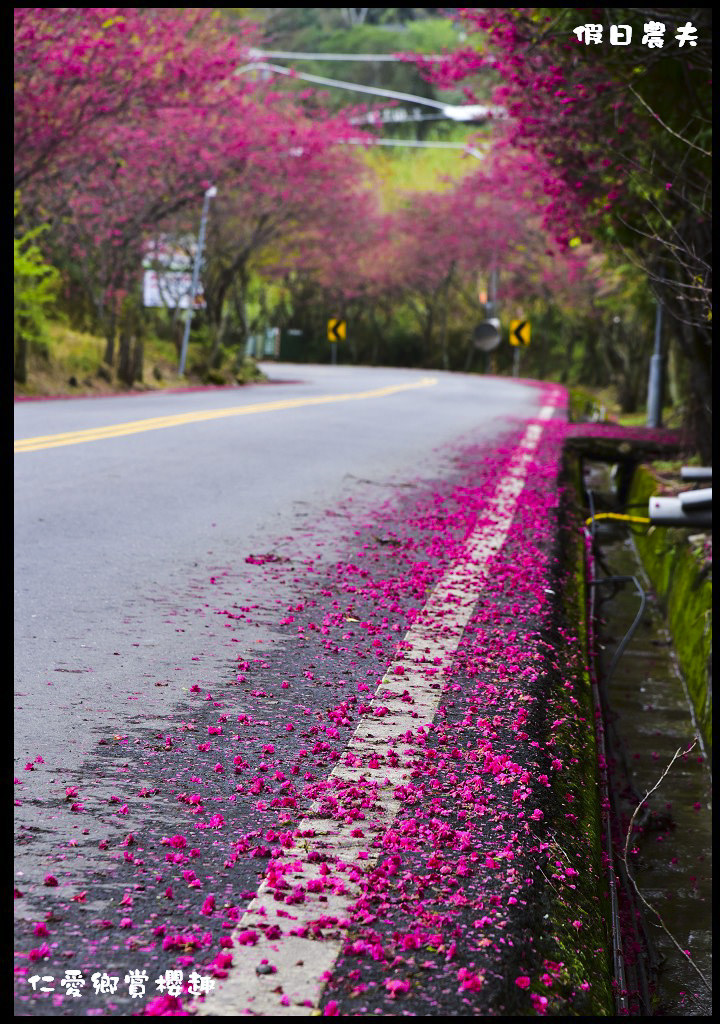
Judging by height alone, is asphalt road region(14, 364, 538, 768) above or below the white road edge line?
above

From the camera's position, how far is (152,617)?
201 inches

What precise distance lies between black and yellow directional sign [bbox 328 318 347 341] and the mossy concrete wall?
50633mm

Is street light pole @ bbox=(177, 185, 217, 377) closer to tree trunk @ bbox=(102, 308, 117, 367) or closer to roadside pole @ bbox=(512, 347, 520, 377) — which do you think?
tree trunk @ bbox=(102, 308, 117, 367)

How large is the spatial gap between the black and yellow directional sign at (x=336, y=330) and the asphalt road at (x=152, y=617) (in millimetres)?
49212

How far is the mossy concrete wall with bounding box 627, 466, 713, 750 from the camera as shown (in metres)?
7.09

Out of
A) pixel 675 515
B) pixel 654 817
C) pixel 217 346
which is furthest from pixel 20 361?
pixel 654 817

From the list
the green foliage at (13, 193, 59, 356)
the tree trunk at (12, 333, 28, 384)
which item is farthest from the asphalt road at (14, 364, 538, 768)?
the tree trunk at (12, 333, 28, 384)

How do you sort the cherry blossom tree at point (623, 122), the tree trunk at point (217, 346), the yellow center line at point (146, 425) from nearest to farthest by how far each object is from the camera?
the cherry blossom tree at point (623, 122) < the yellow center line at point (146, 425) < the tree trunk at point (217, 346)

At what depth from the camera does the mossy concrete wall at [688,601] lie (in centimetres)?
709

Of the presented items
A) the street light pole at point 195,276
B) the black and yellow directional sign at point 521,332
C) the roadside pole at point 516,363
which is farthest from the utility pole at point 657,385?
the roadside pole at point 516,363

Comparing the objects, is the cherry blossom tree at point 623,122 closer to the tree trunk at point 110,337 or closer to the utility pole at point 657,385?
the utility pole at point 657,385

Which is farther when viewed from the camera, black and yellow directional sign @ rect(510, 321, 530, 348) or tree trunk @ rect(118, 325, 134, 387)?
black and yellow directional sign @ rect(510, 321, 530, 348)

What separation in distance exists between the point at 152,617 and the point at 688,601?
452 cm

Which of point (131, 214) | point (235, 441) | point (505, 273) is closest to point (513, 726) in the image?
point (235, 441)
